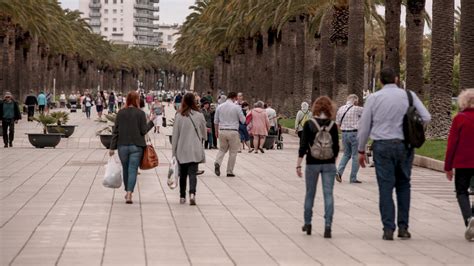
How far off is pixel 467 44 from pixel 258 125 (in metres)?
6.86

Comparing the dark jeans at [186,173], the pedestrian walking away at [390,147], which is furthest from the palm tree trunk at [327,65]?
the pedestrian walking away at [390,147]

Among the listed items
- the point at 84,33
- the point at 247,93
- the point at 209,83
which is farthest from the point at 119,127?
the point at 209,83

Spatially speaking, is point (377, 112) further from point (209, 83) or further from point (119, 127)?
point (209, 83)

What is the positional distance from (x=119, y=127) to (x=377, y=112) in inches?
206

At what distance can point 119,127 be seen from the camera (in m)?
16.6

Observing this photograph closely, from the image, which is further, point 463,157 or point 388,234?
point 463,157

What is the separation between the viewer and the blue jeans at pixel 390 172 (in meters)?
12.4

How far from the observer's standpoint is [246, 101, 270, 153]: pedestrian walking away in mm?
32094

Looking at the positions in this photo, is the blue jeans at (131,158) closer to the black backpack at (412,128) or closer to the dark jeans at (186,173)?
the dark jeans at (186,173)

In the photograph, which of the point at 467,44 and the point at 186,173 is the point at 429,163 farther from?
the point at 186,173

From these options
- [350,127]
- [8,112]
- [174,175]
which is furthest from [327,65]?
[174,175]

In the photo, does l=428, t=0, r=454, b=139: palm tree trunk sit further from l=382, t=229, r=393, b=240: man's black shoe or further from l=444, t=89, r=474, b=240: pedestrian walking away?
l=382, t=229, r=393, b=240: man's black shoe

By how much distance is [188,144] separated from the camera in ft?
54.6

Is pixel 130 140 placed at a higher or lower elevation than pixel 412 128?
lower
